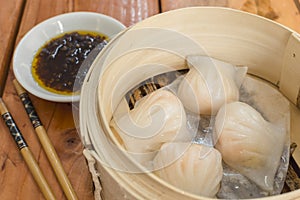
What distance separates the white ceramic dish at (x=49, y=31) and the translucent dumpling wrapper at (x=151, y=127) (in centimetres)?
33

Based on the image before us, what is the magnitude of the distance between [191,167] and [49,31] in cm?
69

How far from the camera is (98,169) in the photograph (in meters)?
0.70

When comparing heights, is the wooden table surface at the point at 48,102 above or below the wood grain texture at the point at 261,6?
below

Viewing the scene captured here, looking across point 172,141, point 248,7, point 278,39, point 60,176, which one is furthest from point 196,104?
point 248,7

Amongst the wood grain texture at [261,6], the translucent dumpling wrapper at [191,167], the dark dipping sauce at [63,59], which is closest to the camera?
the translucent dumpling wrapper at [191,167]

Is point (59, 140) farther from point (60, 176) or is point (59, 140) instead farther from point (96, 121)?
point (96, 121)

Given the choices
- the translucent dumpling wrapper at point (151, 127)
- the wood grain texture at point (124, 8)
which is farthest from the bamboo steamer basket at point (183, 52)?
the wood grain texture at point (124, 8)

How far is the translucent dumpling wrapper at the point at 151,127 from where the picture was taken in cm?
78

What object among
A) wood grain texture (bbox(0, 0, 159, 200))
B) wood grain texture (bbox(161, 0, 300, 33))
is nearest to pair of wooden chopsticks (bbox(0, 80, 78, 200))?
wood grain texture (bbox(0, 0, 159, 200))

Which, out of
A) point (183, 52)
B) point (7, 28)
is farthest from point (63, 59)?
point (183, 52)

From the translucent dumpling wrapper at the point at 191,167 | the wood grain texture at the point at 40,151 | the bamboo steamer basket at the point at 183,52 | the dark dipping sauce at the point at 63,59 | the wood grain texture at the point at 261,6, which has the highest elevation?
the bamboo steamer basket at the point at 183,52

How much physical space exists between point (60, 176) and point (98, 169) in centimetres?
27

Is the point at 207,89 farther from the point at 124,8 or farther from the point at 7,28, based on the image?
the point at 7,28

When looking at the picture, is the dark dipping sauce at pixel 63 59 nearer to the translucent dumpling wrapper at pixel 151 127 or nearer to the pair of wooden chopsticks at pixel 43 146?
the pair of wooden chopsticks at pixel 43 146
